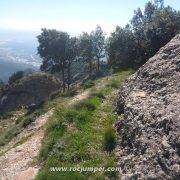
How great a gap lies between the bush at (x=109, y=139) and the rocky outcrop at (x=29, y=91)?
60.0 m

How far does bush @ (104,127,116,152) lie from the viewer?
1716 cm

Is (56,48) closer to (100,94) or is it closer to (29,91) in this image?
(29,91)

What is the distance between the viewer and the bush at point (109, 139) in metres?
17.2

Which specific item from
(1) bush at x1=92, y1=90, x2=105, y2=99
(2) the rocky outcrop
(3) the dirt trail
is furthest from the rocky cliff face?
(2) the rocky outcrop

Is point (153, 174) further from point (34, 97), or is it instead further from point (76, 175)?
point (34, 97)

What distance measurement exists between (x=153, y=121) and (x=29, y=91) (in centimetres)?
6559

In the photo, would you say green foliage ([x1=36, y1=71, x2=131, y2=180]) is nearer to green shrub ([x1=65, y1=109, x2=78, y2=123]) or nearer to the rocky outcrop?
green shrub ([x1=65, y1=109, x2=78, y2=123])

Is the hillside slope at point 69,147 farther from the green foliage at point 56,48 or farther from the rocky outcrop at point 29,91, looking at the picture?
the rocky outcrop at point 29,91

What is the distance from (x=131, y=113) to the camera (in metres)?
17.6

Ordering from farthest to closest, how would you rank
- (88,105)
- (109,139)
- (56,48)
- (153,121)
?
(56,48), (88,105), (109,139), (153,121)

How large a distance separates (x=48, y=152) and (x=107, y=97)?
8.69 meters

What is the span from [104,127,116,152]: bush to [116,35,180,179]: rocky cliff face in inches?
14.3

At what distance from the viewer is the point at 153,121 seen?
49.2ft

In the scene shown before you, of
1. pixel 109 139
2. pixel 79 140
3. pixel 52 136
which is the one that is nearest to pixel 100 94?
pixel 52 136
